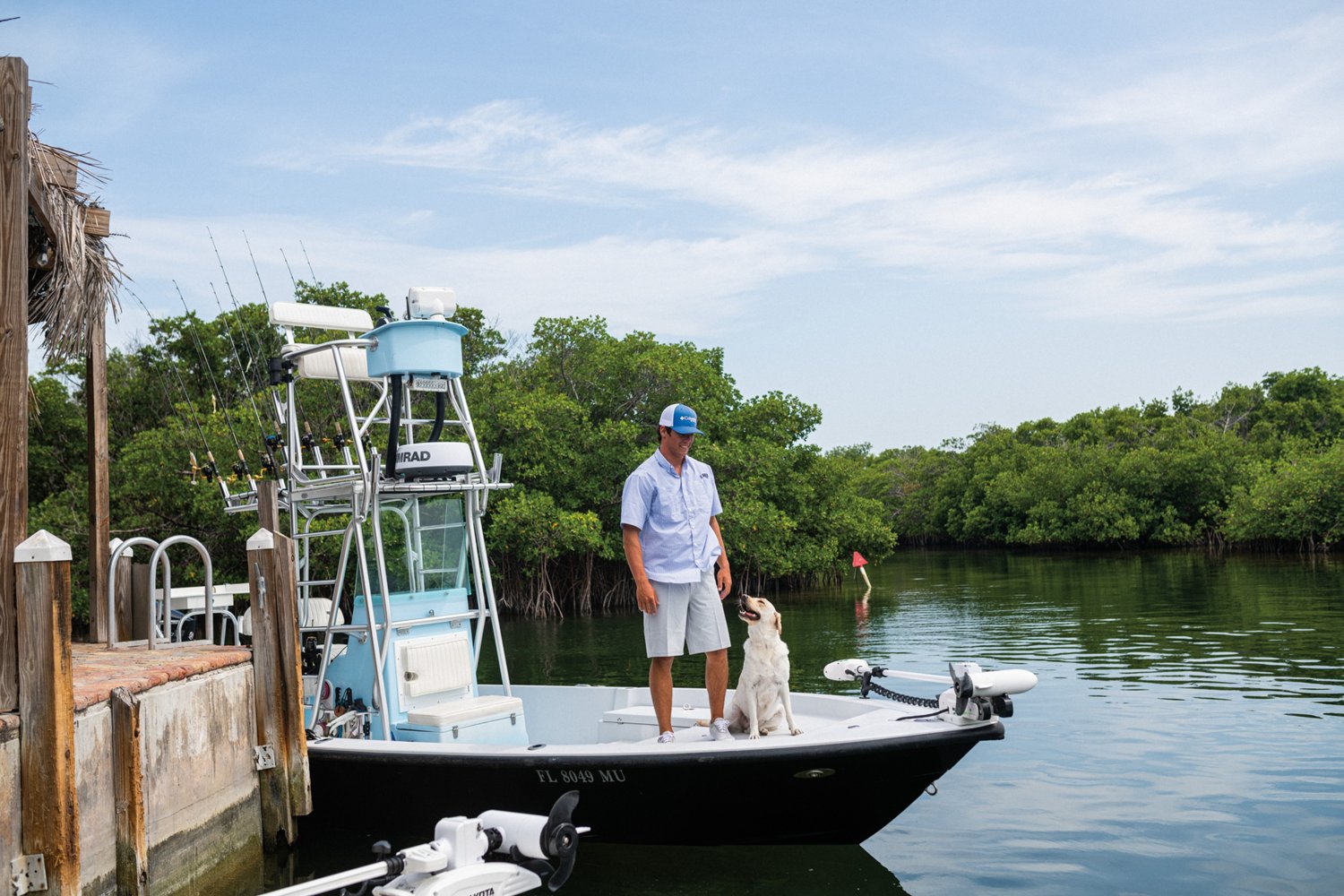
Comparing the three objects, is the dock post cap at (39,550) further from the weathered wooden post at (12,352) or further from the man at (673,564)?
the man at (673,564)

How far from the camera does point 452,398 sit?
804 cm

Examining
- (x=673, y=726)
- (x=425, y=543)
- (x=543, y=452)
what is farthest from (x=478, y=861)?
(x=543, y=452)

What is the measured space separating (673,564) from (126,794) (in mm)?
2981

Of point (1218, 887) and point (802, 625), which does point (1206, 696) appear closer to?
point (1218, 887)

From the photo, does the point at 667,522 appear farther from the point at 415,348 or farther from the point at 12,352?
the point at 12,352

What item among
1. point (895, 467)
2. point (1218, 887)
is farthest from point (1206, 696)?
point (895, 467)

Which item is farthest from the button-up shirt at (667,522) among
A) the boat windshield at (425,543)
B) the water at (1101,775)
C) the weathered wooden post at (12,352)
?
the weathered wooden post at (12,352)

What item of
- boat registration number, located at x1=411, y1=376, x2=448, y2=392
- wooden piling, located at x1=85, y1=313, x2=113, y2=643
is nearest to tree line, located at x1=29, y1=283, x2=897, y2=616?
wooden piling, located at x1=85, y1=313, x2=113, y2=643

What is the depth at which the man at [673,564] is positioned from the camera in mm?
6496

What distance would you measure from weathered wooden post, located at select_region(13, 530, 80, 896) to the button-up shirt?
290cm

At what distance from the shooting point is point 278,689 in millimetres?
6941

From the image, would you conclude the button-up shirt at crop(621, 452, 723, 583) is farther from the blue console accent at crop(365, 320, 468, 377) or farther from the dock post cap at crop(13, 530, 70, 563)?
the dock post cap at crop(13, 530, 70, 563)

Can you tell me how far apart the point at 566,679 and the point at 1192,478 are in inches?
1639

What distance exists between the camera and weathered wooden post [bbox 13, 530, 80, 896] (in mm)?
4656
